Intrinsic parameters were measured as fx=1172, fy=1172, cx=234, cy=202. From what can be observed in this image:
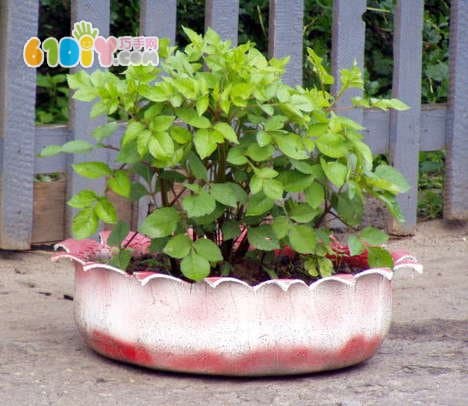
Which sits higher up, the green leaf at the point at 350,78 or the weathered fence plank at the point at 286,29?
the weathered fence plank at the point at 286,29

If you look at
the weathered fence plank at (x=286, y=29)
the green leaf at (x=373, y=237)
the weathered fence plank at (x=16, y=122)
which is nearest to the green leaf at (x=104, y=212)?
the green leaf at (x=373, y=237)

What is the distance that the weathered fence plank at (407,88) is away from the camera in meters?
4.72

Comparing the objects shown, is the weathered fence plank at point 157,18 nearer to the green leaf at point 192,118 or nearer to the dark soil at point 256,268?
the dark soil at point 256,268

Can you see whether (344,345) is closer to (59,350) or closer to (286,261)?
(286,261)

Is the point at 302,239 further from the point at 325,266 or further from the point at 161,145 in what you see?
the point at 161,145

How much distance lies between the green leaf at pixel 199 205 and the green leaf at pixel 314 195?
0.25m

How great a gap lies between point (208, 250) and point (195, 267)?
8cm

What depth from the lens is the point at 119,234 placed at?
315 centimetres

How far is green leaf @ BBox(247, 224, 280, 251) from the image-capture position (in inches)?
119

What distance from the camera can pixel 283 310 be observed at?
9.73 ft

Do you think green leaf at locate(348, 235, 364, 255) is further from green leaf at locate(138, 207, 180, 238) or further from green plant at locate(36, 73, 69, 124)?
green plant at locate(36, 73, 69, 124)

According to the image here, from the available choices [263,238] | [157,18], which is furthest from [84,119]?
[263,238]

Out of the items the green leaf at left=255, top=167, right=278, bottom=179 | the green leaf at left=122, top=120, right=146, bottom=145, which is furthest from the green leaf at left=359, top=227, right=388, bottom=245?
the green leaf at left=122, top=120, right=146, bottom=145

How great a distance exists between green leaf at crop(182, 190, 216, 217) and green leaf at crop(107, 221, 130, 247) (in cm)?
26
